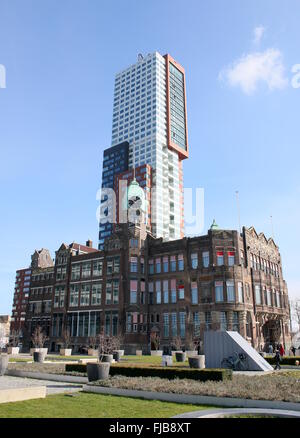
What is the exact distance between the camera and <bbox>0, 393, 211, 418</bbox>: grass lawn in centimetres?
1341

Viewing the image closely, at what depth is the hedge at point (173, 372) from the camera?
20.4 m

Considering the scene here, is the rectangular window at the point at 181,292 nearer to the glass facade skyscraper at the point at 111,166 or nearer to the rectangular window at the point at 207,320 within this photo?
the rectangular window at the point at 207,320

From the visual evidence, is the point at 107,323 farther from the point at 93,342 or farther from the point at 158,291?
the point at 158,291

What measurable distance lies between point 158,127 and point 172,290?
111m

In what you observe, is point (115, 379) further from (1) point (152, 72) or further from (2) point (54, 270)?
(1) point (152, 72)

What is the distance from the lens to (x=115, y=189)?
552ft

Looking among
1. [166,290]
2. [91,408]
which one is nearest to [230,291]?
[166,290]

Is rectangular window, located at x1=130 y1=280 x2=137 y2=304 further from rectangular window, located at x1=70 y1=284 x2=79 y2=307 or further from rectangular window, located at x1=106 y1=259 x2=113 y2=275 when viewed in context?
rectangular window, located at x1=70 y1=284 x2=79 y2=307

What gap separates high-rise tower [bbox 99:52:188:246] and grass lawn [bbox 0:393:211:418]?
131 m

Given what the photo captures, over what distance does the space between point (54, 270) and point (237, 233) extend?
40.9 metres

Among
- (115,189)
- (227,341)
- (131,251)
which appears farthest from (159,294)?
(115,189)

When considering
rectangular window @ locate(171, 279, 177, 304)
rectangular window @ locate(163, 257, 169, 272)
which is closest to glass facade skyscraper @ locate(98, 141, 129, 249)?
rectangular window @ locate(163, 257, 169, 272)

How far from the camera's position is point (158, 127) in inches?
6545

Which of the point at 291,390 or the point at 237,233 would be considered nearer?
the point at 291,390
